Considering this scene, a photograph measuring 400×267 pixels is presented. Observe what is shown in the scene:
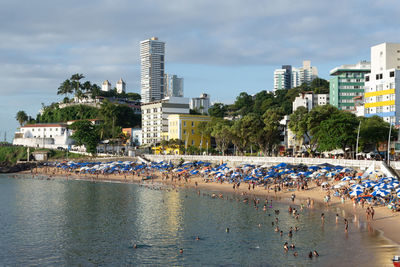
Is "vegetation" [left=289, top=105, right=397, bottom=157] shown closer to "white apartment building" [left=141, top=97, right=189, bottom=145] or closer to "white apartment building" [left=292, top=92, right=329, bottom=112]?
"white apartment building" [left=292, top=92, right=329, bottom=112]

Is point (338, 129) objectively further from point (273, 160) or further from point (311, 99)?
point (311, 99)

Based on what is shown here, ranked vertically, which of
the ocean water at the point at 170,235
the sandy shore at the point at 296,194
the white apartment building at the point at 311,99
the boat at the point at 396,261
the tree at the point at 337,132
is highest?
the white apartment building at the point at 311,99

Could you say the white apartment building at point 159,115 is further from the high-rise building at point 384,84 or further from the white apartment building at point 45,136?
the high-rise building at point 384,84

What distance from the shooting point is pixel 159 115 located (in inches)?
5261

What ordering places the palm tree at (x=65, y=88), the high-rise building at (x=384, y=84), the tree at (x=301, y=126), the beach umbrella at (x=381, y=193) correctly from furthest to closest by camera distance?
the palm tree at (x=65, y=88) < the high-rise building at (x=384, y=84) < the tree at (x=301, y=126) < the beach umbrella at (x=381, y=193)

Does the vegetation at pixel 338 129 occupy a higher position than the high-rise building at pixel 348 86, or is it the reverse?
the high-rise building at pixel 348 86

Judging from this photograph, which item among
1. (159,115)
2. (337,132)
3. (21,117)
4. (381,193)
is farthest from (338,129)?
(21,117)

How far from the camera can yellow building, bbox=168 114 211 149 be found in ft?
395

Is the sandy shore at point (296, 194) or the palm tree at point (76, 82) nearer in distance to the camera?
the sandy shore at point (296, 194)

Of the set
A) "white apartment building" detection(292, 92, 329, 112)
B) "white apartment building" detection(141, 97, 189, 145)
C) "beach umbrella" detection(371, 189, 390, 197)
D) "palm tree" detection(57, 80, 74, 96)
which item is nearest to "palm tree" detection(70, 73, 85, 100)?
"palm tree" detection(57, 80, 74, 96)

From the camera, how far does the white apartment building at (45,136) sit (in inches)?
5782

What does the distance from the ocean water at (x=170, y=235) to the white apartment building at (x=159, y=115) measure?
67.6 metres

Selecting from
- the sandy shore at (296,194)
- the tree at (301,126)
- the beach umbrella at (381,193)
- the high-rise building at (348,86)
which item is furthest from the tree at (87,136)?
the beach umbrella at (381,193)

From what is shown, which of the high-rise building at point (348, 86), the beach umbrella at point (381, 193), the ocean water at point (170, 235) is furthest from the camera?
the high-rise building at point (348, 86)
